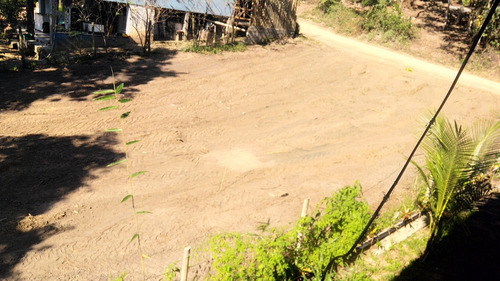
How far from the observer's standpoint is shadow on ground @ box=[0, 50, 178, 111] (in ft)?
39.5

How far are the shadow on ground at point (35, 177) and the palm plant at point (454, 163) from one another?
21.3 feet

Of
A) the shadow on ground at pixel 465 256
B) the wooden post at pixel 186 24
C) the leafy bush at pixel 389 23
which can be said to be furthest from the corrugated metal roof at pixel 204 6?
the shadow on ground at pixel 465 256

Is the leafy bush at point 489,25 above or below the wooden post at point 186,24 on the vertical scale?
above

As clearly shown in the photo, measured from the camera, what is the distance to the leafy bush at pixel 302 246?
4.74 m

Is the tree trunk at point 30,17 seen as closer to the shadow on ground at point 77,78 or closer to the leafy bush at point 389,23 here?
the shadow on ground at point 77,78

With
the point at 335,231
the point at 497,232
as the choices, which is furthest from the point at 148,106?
the point at 497,232

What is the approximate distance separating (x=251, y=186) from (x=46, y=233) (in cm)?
411

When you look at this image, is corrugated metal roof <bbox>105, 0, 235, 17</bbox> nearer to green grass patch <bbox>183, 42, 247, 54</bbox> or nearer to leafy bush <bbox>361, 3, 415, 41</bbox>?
green grass patch <bbox>183, 42, 247, 54</bbox>

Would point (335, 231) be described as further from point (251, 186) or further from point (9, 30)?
point (9, 30)

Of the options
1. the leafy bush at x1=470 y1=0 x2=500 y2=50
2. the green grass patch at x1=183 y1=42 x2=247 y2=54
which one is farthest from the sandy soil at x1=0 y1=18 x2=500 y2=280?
the leafy bush at x1=470 y1=0 x2=500 y2=50

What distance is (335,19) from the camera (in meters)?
24.2

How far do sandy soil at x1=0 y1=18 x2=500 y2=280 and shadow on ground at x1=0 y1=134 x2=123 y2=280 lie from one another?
0.03m

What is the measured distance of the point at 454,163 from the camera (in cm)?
556

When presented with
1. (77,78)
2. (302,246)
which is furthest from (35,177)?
(302,246)
